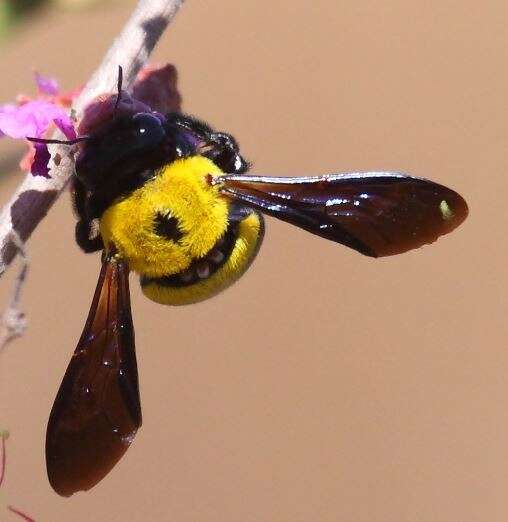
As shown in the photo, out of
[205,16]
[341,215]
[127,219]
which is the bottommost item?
[127,219]

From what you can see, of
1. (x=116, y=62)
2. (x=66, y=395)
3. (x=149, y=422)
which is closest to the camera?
(x=66, y=395)

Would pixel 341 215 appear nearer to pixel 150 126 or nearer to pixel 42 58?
pixel 150 126

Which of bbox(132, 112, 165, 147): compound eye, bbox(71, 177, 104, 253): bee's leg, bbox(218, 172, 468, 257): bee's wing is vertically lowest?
bbox(71, 177, 104, 253): bee's leg

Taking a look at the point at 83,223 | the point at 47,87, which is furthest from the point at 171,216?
the point at 47,87

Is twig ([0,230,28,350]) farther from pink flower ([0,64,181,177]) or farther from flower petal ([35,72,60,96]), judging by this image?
flower petal ([35,72,60,96])

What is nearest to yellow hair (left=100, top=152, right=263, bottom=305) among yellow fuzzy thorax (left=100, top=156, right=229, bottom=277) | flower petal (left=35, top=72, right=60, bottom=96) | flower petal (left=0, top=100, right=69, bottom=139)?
yellow fuzzy thorax (left=100, top=156, right=229, bottom=277)

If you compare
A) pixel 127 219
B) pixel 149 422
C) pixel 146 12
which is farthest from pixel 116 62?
pixel 149 422

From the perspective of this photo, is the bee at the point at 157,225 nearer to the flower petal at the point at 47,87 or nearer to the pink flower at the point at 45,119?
the pink flower at the point at 45,119
